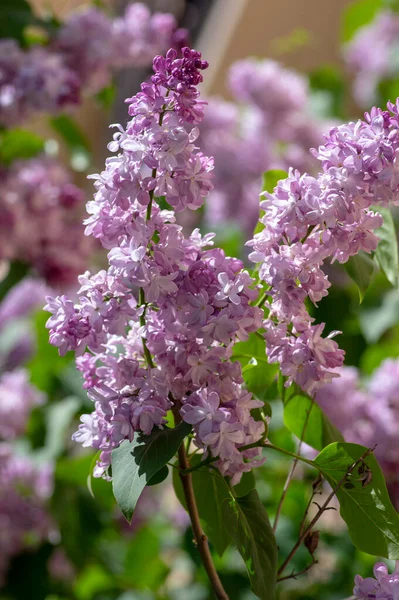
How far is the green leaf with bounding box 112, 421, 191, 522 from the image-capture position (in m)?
0.31

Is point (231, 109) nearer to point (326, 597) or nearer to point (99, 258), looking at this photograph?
point (99, 258)

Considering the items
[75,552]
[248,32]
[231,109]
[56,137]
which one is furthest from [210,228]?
[248,32]

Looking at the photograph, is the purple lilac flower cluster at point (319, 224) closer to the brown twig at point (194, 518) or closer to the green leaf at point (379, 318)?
the brown twig at point (194, 518)

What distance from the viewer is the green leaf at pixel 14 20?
854mm

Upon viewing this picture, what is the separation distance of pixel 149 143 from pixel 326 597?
2.22 feet

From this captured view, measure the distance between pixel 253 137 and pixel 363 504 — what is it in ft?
3.08

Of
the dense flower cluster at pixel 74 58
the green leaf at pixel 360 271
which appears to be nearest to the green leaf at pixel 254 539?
the green leaf at pixel 360 271

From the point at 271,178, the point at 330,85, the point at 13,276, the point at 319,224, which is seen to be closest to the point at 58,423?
the point at 13,276

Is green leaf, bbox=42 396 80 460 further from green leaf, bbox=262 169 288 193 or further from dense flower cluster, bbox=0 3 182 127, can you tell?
green leaf, bbox=262 169 288 193

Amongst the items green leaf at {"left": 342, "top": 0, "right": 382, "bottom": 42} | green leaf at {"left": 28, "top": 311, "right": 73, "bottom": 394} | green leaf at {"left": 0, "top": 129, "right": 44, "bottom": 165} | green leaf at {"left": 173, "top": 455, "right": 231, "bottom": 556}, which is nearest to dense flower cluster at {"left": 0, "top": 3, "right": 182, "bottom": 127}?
green leaf at {"left": 0, "top": 129, "right": 44, "bottom": 165}

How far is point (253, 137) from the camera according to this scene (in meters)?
1.23

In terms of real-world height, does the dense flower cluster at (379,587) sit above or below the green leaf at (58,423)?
below

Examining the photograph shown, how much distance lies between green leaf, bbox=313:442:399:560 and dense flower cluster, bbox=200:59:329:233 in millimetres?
820

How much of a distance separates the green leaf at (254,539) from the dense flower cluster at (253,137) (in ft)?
2.69
